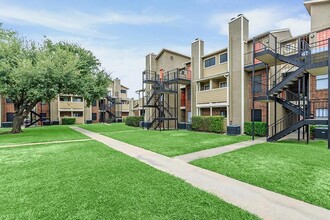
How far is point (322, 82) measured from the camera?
14.4 meters

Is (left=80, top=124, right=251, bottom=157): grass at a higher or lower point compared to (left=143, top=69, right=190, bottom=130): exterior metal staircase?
lower

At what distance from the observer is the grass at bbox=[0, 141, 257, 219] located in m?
3.65

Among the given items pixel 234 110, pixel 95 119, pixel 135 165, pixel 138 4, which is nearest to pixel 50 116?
pixel 95 119

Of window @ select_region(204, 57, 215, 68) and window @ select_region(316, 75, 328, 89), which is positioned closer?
window @ select_region(316, 75, 328, 89)

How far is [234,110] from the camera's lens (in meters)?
18.0

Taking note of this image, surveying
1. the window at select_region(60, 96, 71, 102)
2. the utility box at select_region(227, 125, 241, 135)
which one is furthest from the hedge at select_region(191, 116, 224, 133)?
the window at select_region(60, 96, 71, 102)

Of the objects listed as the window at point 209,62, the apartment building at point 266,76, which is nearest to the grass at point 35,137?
the apartment building at point 266,76

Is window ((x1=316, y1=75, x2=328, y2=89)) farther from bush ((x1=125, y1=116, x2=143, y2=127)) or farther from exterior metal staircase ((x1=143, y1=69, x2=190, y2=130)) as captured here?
bush ((x1=125, y1=116, x2=143, y2=127))

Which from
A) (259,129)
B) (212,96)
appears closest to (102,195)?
(259,129)

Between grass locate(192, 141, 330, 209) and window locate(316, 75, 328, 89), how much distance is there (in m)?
8.65

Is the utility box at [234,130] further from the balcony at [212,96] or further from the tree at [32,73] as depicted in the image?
the tree at [32,73]

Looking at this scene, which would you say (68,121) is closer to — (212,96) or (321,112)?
(212,96)

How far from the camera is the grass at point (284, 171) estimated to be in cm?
461

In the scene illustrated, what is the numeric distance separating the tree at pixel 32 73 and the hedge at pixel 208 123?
501 inches
